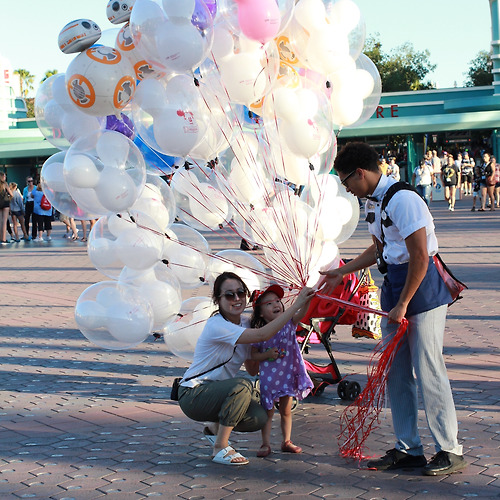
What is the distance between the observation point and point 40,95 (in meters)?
5.74

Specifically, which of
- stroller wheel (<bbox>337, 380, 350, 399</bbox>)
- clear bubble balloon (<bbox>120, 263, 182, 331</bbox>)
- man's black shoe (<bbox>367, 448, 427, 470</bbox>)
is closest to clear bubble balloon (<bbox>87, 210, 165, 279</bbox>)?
clear bubble balloon (<bbox>120, 263, 182, 331</bbox>)

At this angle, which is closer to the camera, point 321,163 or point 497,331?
point 321,163

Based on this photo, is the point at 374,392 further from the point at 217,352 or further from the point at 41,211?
the point at 41,211

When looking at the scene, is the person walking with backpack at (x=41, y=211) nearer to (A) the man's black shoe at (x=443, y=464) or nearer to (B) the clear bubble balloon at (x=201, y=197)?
(B) the clear bubble balloon at (x=201, y=197)

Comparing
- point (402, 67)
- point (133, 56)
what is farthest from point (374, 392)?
point (402, 67)

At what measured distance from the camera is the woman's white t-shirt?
4664mm

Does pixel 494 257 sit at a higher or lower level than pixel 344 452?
higher

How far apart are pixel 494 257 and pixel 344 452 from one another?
9.33 m

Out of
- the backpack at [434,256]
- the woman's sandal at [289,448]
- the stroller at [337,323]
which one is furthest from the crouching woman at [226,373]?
the stroller at [337,323]

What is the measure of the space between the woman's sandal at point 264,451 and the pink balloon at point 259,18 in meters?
2.72

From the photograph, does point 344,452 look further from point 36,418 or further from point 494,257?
point 494,257

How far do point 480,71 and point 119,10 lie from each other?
2760 inches

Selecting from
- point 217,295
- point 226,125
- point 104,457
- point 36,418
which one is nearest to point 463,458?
point 217,295

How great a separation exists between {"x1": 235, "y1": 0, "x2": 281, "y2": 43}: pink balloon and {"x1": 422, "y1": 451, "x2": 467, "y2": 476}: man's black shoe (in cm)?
293
